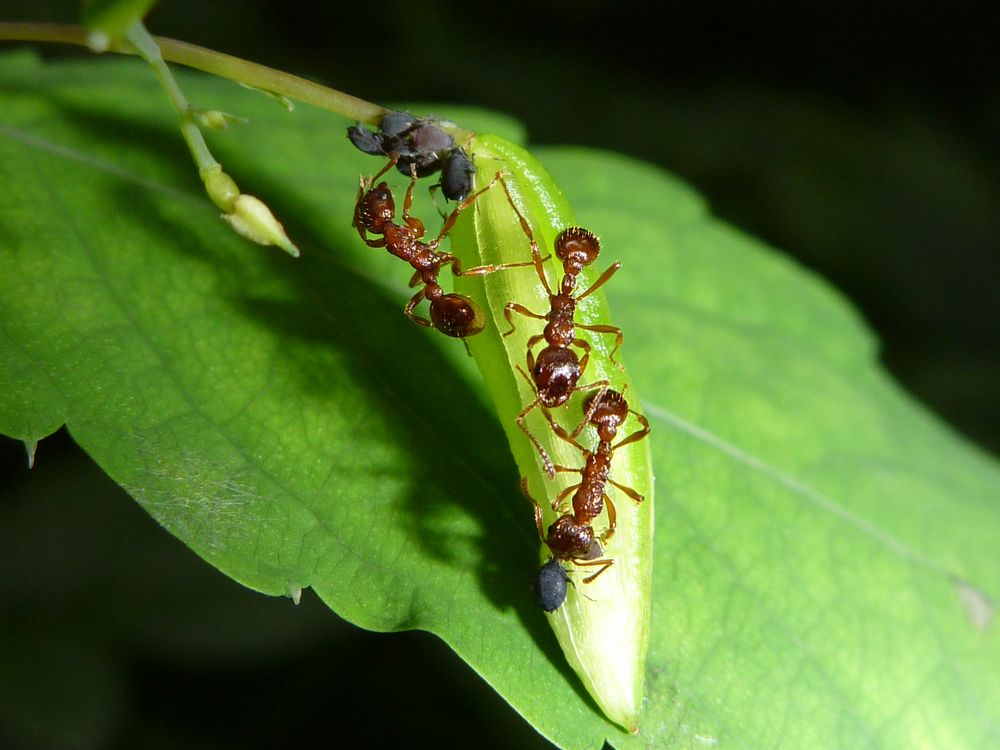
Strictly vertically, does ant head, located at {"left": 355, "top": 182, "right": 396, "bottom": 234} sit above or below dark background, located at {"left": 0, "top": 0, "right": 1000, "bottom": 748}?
above

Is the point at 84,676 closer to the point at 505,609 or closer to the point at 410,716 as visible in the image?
the point at 410,716

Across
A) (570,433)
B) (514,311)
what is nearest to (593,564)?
(570,433)

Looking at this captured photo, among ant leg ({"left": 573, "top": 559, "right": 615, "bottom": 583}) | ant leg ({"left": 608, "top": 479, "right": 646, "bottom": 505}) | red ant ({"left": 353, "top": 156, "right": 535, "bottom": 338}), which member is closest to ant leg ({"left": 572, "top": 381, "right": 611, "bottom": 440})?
ant leg ({"left": 608, "top": 479, "right": 646, "bottom": 505})

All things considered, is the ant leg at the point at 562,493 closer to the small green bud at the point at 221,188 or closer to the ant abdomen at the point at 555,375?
the ant abdomen at the point at 555,375

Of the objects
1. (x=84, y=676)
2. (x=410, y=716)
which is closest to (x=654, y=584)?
(x=410, y=716)

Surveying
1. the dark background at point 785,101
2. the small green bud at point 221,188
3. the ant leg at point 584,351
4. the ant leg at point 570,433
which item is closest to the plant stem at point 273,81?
the small green bud at point 221,188

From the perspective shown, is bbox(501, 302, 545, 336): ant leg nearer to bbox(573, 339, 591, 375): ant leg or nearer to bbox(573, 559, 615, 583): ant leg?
bbox(573, 339, 591, 375): ant leg

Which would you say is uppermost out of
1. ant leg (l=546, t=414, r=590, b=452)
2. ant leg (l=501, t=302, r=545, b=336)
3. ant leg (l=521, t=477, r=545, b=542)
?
ant leg (l=501, t=302, r=545, b=336)

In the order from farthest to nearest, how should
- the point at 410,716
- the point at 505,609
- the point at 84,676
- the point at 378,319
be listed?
the point at 410,716 < the point at 84,676 < the point at 378,319 < the point at 505,609
